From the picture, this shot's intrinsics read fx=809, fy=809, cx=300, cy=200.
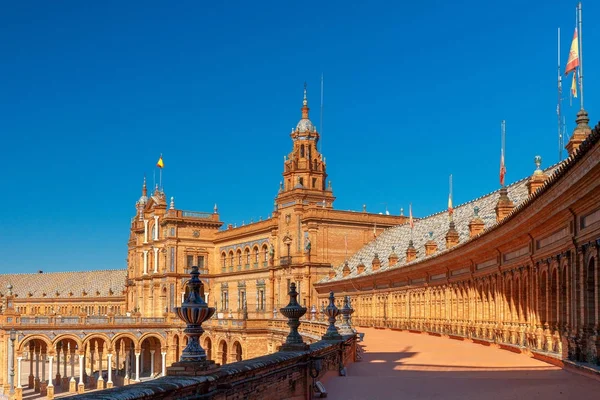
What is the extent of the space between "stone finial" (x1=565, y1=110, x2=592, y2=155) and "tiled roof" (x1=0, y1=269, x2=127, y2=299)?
115466mm

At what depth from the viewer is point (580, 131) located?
25.5 metres

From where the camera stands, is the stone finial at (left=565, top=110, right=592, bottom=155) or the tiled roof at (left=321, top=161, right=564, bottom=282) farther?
the tiled roof at (left=321, top=161, right=564, bottom=282)

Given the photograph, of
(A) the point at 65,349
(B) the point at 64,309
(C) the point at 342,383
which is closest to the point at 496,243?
(C) the point at 342,383

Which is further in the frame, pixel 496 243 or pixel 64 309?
pixel 64 309

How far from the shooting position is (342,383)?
19156 mm

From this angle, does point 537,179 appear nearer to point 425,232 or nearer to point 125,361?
point 425,232

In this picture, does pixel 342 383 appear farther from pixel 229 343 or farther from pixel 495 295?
pixel 229 343

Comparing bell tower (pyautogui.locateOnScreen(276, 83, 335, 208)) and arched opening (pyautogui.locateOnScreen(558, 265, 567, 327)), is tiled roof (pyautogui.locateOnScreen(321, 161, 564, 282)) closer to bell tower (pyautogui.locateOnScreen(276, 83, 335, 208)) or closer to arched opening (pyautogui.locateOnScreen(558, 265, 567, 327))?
bell tower (pyautogui.locateOnScreen(276, 83, 335, 208))

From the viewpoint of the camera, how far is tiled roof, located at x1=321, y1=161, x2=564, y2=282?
43891 millimetres

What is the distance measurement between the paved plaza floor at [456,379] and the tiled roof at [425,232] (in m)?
13.8

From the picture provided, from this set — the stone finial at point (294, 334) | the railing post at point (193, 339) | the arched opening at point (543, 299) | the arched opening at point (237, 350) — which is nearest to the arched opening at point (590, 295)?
the arched opening at point (543, 299)

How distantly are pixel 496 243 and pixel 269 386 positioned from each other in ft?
67.2

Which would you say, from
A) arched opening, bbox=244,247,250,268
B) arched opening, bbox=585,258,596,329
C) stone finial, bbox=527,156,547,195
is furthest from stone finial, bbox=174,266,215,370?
arched opening, bbox=244,247,250,268

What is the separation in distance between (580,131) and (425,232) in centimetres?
3604
